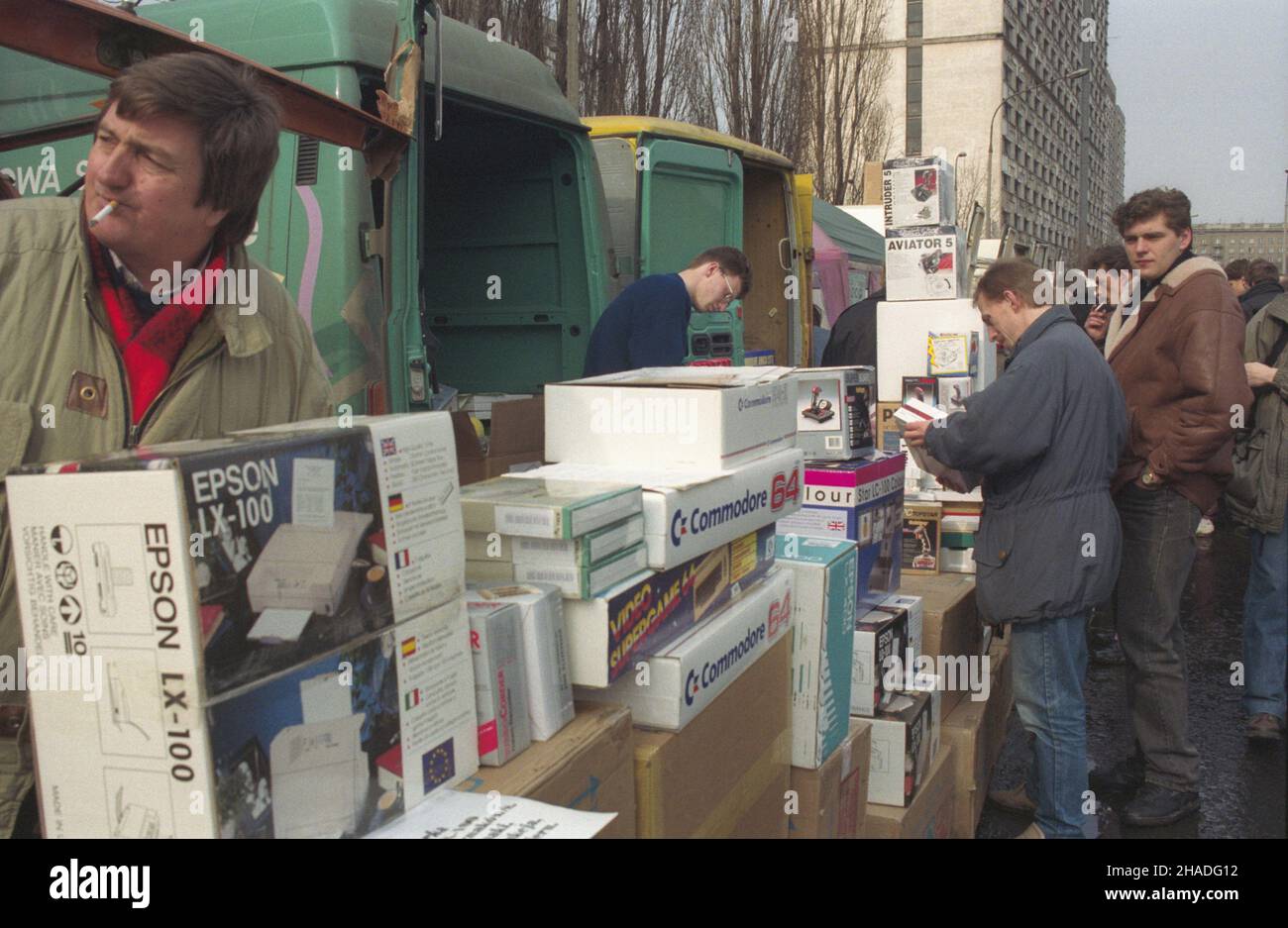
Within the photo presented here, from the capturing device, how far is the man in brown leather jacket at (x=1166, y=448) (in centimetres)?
354

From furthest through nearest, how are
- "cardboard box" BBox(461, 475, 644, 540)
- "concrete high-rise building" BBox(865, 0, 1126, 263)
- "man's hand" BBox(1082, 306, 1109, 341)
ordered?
"concrete high-rise building" BBox(865, 0, 1126, 263)
"man's hand" BBox(1082, 306, 1109, 341)
"cardboard box" BBox(461, 475, 644, 540)

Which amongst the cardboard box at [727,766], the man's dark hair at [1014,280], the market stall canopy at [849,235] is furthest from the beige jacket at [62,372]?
the market stall canopy at [849,235]

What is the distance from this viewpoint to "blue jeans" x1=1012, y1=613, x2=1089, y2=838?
3.31 m

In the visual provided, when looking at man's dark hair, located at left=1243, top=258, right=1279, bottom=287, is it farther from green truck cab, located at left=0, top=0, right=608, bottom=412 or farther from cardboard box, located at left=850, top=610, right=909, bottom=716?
cardboard box, located at left=850, top=610, right=909, bottom=716

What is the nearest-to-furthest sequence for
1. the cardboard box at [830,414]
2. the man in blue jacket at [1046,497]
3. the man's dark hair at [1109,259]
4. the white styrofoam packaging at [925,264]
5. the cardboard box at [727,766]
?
1. the cardboard box at [727,766]
2. the man in blue jacket at [1046,497]
3. the cardboard box at [830,414]
4. the man's dark hair at [1109,259]
5. the white styrofoam packaging at [925,264]

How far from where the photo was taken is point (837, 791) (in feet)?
9.35

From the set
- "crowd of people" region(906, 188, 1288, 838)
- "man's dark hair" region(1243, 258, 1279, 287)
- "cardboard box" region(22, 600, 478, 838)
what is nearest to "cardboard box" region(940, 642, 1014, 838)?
"crowd of people" region(906, 188, 1288, 838)

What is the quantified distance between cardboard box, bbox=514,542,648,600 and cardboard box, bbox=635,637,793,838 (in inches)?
12.2

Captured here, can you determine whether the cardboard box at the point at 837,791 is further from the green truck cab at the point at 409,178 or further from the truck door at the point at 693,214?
the truck door at the point at 693,214

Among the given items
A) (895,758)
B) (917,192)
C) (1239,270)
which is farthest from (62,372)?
→ (1239,270)

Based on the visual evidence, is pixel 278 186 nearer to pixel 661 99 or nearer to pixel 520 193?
pixel 520 193

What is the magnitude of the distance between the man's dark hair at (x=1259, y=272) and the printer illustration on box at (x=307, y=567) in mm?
7742

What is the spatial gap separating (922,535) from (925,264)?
5.13 ft

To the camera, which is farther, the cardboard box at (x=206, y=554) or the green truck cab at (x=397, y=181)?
the green truck cab at (x=397, y=181)
